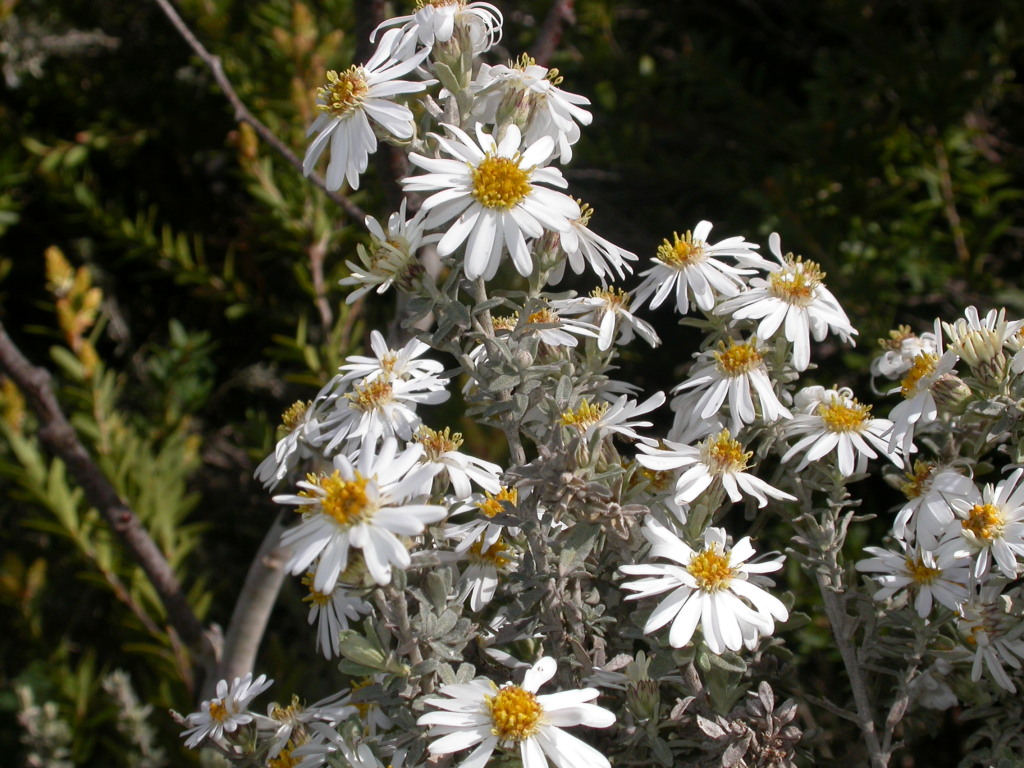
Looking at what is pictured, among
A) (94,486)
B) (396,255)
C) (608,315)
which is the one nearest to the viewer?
(396,255)

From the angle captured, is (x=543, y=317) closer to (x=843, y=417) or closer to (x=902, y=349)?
(x=843, y=417)

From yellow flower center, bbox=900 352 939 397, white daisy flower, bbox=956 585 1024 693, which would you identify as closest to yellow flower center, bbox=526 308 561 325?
yellow flower center, bbox=900 352 939 397

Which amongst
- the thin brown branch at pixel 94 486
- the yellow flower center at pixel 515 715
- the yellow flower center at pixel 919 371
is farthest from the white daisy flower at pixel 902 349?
the thin brown branch at pixel 94 486

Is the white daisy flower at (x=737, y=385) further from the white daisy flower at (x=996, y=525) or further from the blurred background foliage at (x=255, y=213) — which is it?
the blurred background foliage at (x=255, y=213)

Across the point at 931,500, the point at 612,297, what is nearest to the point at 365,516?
the point at 612,297

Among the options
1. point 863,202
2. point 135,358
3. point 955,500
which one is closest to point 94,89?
point 135,358

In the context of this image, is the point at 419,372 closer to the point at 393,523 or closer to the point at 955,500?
the point at 393,523

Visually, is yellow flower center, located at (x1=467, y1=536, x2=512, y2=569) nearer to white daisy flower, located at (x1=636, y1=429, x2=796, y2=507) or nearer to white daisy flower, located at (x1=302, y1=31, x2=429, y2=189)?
white daisy flower, located at (x1=636, y1=429, x2=796, y2=507)
